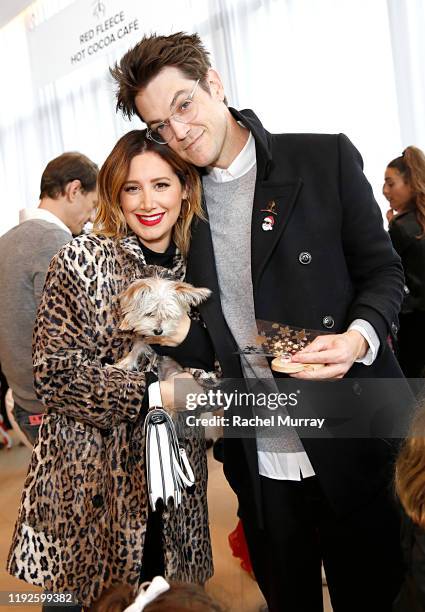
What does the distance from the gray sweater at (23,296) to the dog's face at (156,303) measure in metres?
1.16

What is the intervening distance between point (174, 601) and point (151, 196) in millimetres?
931

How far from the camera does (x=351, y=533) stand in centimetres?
161

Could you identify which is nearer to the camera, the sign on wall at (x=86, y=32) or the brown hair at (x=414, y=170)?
the brown hair at (x=414, y=170)

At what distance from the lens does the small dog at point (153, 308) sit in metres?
1.52

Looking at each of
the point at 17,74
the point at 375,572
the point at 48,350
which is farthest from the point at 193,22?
the point at 375,572

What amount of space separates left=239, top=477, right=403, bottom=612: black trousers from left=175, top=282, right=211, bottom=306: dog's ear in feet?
1.63

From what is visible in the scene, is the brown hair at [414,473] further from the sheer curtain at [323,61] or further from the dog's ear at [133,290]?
the sheer curtain at [323,61]

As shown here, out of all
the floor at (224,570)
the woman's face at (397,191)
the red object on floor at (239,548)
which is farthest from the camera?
the woman's face at (397,191)

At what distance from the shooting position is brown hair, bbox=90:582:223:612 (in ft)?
3.59

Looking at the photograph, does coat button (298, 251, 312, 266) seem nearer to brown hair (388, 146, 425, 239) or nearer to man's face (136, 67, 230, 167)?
man's face (136, 67, 230, 167)

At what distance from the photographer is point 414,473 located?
127 cm

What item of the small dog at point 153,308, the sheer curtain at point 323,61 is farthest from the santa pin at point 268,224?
the sheer curtain at point 323,61

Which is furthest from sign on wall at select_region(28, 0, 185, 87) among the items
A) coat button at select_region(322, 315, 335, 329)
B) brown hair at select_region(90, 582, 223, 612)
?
brown hair at select_region(90, 582, 223, 612)

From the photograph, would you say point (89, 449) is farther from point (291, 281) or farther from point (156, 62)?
point (156, 62)
